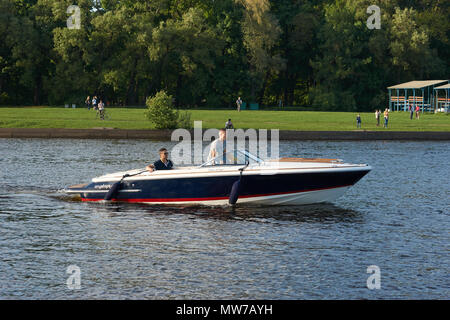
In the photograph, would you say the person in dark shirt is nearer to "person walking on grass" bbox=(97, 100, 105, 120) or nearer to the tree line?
"person walking on grass" bbox=(97, 100, 105, 120)

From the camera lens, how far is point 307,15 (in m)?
97.2

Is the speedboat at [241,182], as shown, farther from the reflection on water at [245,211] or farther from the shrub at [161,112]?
the shrub at [161,112]

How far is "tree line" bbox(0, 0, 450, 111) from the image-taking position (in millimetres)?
83875

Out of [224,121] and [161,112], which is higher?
[161,112]

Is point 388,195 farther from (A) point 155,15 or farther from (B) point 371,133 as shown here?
(A) point 155,15

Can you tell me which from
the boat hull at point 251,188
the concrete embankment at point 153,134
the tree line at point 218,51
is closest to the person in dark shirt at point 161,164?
the boat hull at point 251,188

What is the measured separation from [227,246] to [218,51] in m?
76.0

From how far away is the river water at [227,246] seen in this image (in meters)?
11.6

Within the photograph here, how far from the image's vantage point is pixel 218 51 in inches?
3501

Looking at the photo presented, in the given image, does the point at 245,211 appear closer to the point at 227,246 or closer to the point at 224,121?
the point at 227,246

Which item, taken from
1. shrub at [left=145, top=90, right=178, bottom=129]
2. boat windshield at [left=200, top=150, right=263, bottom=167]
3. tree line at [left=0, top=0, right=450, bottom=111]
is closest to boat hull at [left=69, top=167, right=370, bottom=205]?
boat windshield at [left=200, top=150, right=263, bottom=167]

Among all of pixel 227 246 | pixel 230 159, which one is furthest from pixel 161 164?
pixel 227 246
